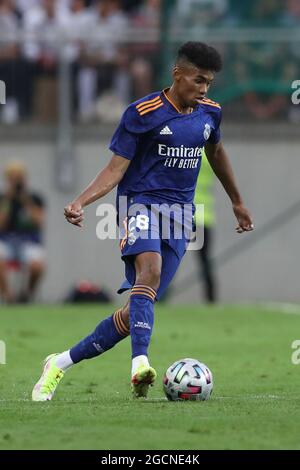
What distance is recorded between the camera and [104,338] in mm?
8930

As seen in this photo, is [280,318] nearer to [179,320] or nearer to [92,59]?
[179,320]

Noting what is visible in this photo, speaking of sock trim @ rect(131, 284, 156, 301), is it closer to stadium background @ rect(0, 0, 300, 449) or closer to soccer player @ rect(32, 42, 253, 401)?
soccer player @ rect(32, 42, 253, 401)

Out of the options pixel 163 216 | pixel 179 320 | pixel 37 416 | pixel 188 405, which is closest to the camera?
pixel 37 416

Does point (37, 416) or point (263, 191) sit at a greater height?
point (263, 191)

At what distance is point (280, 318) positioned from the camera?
17.1 meters

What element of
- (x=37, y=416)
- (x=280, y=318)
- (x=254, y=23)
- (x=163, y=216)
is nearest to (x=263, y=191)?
(x=254, y=23)

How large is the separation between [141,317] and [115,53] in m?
12.2

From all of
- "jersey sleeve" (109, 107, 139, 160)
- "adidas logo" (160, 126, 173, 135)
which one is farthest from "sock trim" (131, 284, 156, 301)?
"adidas logo" (160, 126, 173, 135)

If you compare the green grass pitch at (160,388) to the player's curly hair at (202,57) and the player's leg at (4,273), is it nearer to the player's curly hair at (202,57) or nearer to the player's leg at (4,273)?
the player's leg at (4,273)

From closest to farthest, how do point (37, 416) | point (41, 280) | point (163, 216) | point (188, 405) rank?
point (37, 416) < point (188, 405) < point (163, 216) < point (41, 280)

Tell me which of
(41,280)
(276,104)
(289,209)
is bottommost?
(41,280)

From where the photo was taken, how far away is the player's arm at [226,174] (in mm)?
9562

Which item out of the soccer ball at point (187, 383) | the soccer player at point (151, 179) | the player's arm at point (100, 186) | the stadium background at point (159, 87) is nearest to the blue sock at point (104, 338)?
the soccer player at point (151, 179)

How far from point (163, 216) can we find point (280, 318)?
826 cm
